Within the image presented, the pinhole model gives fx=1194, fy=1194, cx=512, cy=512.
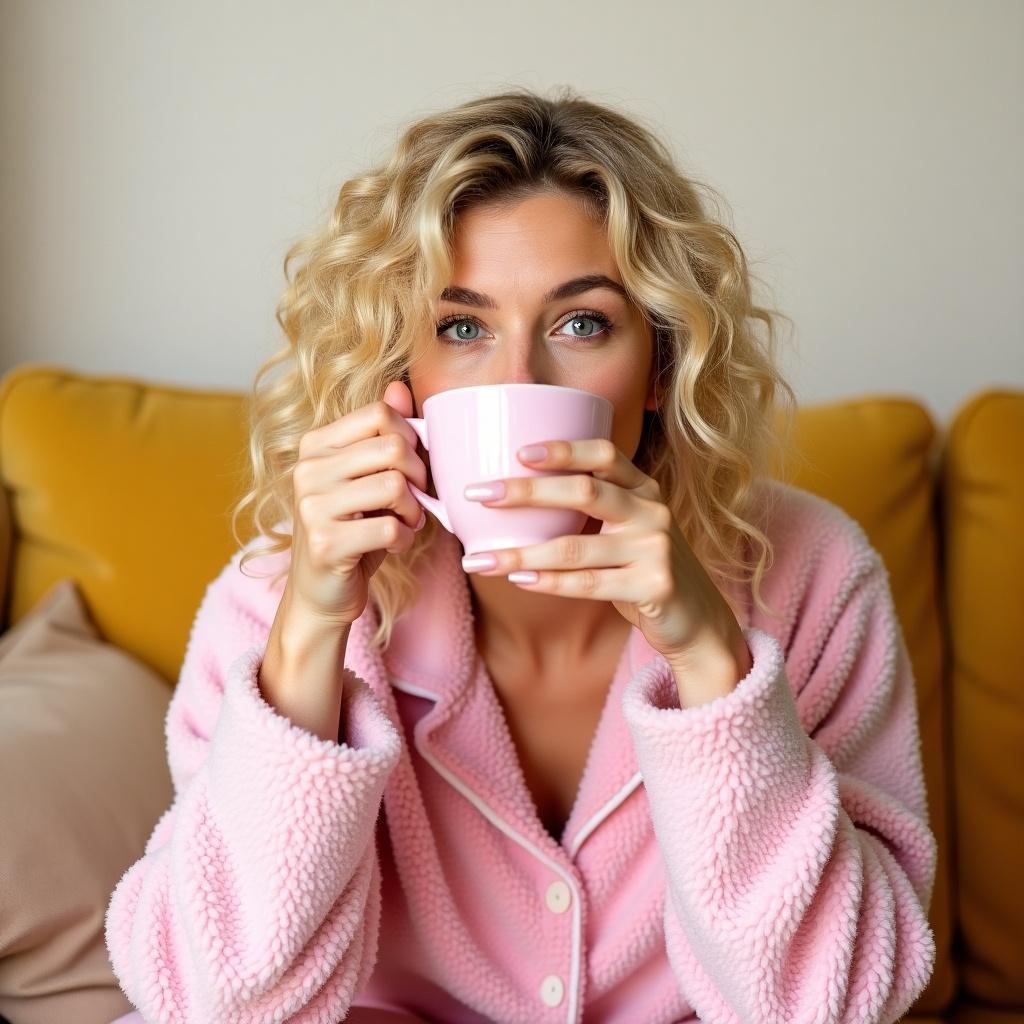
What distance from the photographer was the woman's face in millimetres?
1051

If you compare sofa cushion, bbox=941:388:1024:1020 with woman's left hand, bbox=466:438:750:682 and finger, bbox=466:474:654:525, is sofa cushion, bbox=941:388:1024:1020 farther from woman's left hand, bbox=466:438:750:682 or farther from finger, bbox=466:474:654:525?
finger, bbox=466:474:654:525

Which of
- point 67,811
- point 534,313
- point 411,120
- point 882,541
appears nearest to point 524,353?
point 534,313

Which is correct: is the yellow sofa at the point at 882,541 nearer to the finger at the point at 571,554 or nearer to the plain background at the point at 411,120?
the plain background at the point at 411,120

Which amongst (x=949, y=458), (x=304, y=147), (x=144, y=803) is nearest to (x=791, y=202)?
(x=949, y=458)

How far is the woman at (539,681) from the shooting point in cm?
95

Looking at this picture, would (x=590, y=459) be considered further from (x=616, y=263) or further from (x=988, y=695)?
(x=988, y=695)

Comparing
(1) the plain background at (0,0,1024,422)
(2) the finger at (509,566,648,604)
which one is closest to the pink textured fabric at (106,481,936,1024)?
(2) the finger at (509,566,648,604)

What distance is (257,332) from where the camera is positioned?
6.09 ft

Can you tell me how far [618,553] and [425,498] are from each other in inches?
5.7

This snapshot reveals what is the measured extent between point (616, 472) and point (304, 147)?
1208 millimetres

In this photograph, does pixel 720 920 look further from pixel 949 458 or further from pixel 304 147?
pixel 304 147

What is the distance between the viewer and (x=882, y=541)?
5.23 feet

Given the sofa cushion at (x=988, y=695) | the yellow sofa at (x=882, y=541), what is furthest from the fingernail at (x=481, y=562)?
the sofa cushion at (x=988, y=695)

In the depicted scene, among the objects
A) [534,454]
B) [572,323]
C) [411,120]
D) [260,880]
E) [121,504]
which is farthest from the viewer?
[411,120]
